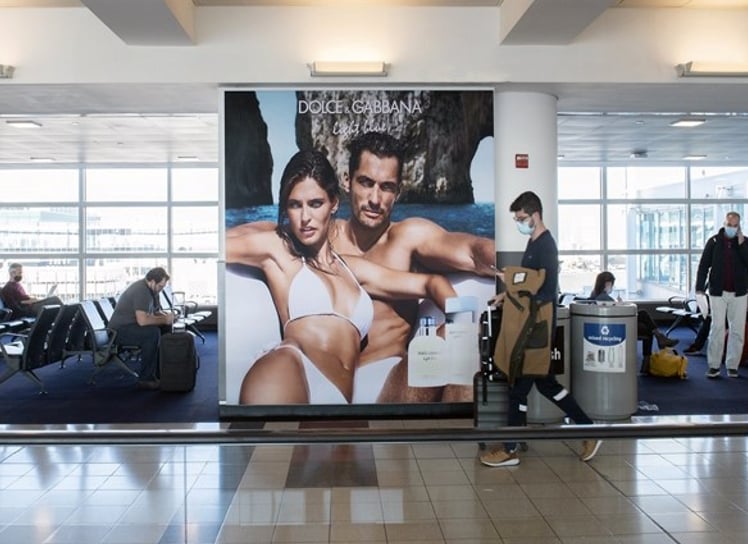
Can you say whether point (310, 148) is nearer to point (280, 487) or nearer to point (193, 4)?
point (193, 4)

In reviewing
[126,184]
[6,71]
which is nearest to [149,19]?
[6,71]

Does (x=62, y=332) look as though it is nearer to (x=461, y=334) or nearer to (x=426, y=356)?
(x=426, y=356)

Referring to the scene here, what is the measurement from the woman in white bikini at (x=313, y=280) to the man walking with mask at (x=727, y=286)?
13.0 feet

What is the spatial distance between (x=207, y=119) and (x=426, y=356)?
17.3 feet

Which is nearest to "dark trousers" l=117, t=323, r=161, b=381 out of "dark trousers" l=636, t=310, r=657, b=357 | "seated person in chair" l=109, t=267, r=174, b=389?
"seated person in chair" l=109, t=267, r=174, b=389

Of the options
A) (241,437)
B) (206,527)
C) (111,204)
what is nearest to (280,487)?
(206,527)

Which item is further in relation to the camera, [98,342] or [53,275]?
[53,275]

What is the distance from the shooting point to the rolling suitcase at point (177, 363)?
26.2ft

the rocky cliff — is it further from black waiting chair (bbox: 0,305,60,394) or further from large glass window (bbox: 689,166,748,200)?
large glass window (bbox: 689,166,748,200)

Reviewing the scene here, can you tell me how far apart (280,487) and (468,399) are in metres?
3.00

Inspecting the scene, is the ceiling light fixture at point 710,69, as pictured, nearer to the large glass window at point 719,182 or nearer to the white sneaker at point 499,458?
the white sneaker at point 499,458

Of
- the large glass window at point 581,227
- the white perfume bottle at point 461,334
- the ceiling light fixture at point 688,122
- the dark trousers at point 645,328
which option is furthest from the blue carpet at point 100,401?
the large glass window at point 581,227

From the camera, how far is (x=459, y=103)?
6.51m

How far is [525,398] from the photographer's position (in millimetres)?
5102
